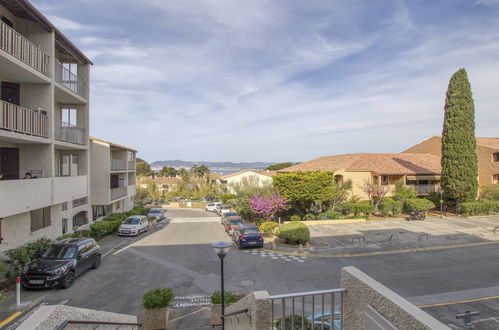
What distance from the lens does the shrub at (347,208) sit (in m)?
27.3

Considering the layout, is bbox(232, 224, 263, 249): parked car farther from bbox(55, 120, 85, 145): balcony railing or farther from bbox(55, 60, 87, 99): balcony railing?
bbox(55, 60, 87, 99): balcony railing

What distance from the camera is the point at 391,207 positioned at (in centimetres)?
2730

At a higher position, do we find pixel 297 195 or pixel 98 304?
pixel 297 195

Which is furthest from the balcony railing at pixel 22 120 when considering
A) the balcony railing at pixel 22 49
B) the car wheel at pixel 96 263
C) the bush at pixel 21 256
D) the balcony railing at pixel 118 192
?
the balcony railing at pixel 118 192


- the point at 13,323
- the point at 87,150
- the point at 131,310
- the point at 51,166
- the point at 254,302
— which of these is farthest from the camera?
the point at 87,150

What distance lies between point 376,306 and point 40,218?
17253 millimetres

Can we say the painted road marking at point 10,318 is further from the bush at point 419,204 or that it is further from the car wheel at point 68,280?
the bush at point 419,204

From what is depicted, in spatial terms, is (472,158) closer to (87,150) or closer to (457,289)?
(457,289)

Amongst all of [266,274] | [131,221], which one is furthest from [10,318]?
[131,221]

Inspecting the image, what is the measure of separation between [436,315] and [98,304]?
11.0m

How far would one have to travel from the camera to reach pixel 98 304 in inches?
391

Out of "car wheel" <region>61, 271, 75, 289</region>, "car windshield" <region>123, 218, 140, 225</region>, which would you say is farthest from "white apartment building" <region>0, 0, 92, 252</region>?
"car windshield" <region>123, 218, 140, 225</region>

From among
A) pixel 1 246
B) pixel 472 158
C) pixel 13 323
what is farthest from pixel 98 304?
pixel 472 158

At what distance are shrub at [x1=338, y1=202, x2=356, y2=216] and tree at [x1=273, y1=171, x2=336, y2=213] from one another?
1.53 m
